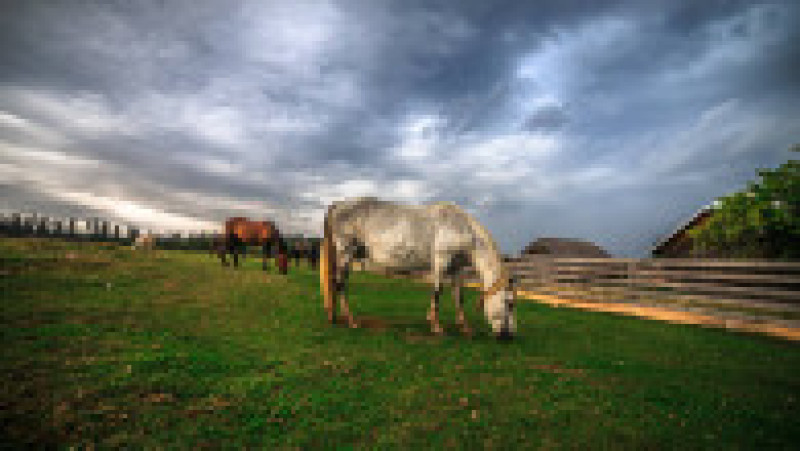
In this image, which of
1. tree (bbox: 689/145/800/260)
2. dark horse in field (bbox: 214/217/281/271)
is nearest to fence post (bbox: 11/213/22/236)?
dark horse in field (bbox: 214/217/281/271)

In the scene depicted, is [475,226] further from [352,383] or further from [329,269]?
[352,383]

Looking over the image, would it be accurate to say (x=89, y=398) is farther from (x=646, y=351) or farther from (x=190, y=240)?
(x=190, y=240)

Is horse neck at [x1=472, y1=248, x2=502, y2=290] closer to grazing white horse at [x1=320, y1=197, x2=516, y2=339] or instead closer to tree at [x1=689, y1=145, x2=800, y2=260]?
grazing white horse at [x1=320, y1=197, x2=516, y2=339]

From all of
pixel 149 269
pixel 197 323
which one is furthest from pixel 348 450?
pixel 149 269

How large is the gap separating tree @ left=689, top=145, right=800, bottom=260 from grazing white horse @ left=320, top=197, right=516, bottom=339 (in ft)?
40.1

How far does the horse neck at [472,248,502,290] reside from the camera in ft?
19.6

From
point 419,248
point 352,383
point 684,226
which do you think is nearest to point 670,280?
point 419,248

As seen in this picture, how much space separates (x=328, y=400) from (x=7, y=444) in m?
2.29

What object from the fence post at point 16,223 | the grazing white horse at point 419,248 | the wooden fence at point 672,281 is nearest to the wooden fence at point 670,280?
the wooden fence at point 672,281

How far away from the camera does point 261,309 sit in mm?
A: 7090

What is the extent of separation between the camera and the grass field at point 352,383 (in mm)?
2537

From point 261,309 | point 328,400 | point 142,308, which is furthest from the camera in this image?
point 261,309

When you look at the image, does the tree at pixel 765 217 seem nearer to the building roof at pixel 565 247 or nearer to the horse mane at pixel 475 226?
the horse mane at pixel 475 226

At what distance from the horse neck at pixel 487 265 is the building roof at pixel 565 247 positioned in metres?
24.7
